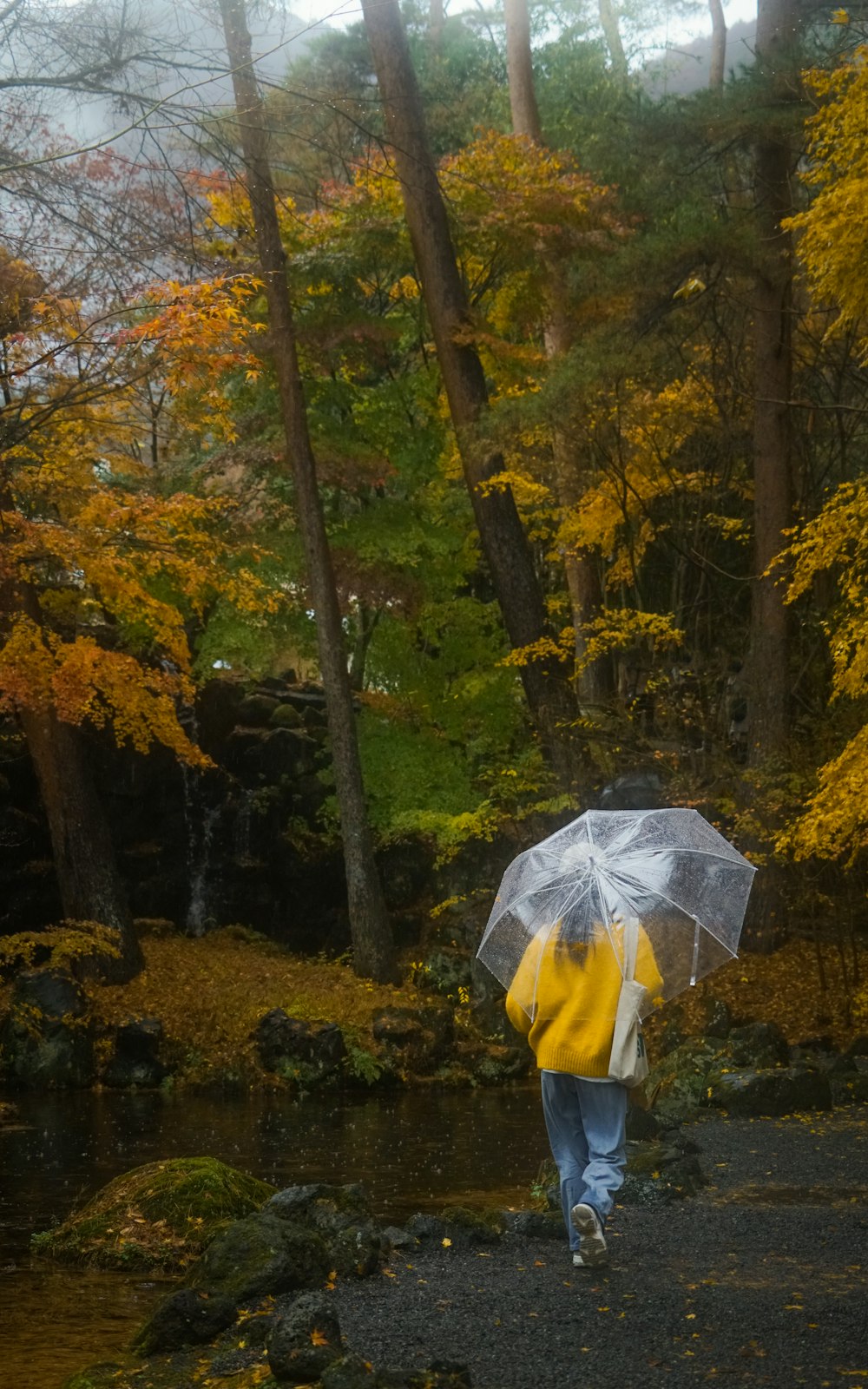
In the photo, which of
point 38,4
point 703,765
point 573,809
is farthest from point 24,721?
point 38,4

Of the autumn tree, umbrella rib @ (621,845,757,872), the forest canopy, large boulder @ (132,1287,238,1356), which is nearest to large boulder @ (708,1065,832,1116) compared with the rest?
the forest canopy

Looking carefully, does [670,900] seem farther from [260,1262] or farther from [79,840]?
[79,840]

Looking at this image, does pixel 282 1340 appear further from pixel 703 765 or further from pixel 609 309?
pixel 609 309

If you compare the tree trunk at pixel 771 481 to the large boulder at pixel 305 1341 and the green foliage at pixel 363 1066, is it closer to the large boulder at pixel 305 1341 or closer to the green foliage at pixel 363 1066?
the green foliage at pixel 363 1066

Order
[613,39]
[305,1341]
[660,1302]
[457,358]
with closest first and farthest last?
[305,1341] → [660,1302] → [457,358] → [613,39]

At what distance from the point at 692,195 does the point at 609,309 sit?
2153 mm

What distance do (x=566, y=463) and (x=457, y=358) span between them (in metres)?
2.09

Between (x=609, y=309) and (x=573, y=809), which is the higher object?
(x=609, y=309)

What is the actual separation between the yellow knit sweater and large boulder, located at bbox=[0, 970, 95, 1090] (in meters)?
10.6

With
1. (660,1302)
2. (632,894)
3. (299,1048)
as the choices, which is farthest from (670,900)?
(299,1048)

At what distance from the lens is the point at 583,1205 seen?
576cm

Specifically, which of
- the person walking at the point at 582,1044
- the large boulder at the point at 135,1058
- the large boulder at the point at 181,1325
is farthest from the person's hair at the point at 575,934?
the large boulder at the point at 135,1058

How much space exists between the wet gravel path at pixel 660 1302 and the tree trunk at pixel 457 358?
36.0 feet

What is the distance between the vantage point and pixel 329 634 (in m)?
18.1
